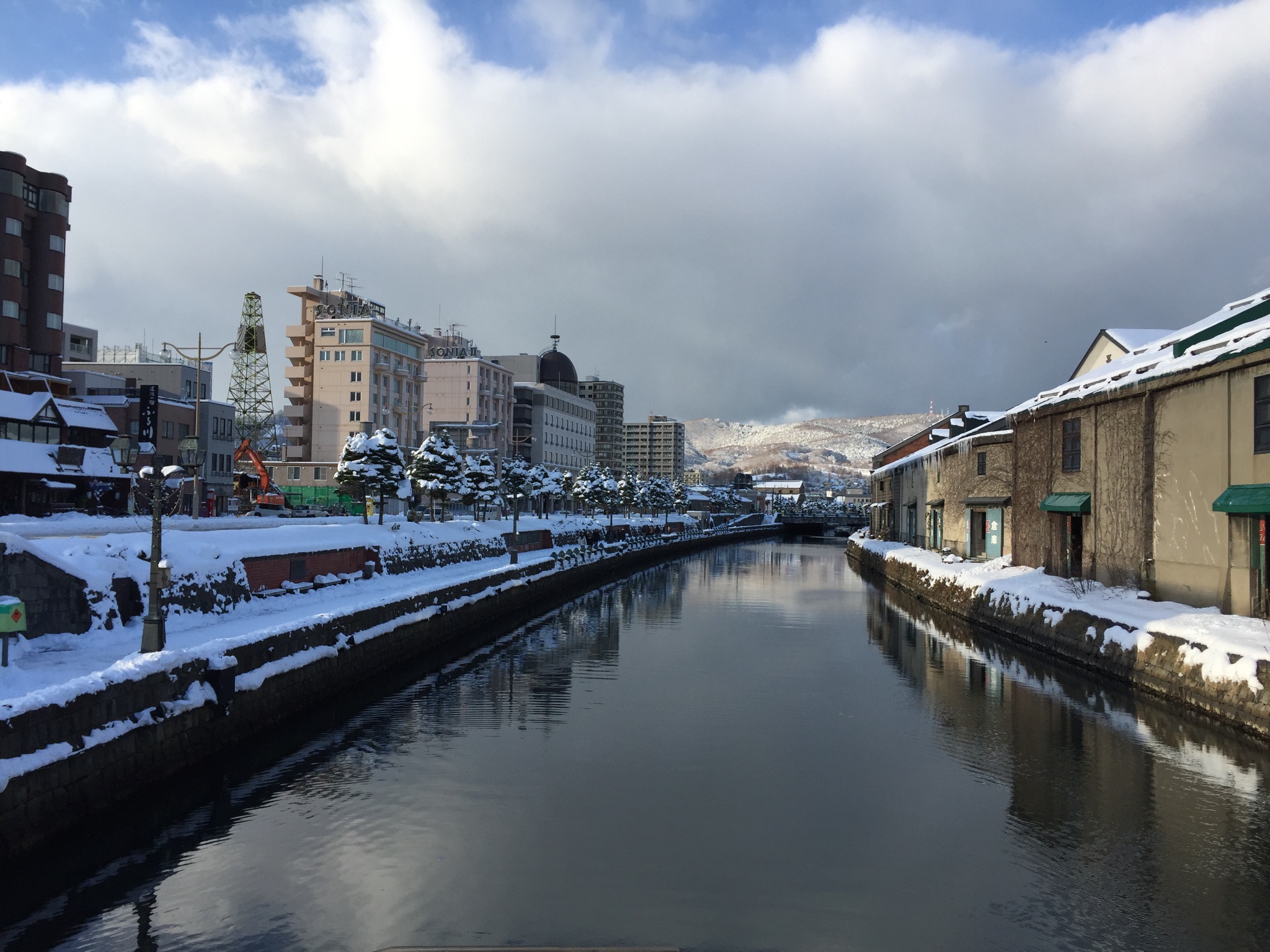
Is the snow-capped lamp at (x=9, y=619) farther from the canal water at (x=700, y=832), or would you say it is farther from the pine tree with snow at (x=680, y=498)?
the pine tree with snow at (x=680, y=498)

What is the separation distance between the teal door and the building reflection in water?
759 inches

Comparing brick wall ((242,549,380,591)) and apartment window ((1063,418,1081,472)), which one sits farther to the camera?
apartment window ((1063,418,1081,472))

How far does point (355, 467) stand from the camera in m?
49.2

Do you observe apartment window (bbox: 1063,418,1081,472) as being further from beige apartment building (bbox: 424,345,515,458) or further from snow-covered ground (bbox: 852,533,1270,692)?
beige apartment building (bbox: 424,345,515,458)

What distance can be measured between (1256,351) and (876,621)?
72.0 feet

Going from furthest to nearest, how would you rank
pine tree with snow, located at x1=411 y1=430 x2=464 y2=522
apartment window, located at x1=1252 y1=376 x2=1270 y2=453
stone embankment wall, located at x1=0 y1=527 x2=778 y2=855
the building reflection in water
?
pine tree with snow, located at x1=411 y1=430 x2=464 y2=522 → apartment window, located at x1=1252 y1=376 x2=1270 y2=453 → stone embankment wall, located at x1=0 y1=527 x2=778 y2=855 → the building reflection in water

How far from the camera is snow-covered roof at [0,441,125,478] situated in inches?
1770

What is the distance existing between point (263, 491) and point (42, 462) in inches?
724

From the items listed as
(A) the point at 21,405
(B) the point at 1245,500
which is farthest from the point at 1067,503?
(A) the point at 21,405

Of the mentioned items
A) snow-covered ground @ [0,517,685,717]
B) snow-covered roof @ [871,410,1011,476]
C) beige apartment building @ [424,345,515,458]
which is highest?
beige apartment building @ [424,345,515,458]

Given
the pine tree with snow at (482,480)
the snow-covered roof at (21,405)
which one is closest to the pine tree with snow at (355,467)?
the pine tree with snow at (482,480)

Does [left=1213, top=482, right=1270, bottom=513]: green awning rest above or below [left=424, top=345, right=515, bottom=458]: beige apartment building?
below

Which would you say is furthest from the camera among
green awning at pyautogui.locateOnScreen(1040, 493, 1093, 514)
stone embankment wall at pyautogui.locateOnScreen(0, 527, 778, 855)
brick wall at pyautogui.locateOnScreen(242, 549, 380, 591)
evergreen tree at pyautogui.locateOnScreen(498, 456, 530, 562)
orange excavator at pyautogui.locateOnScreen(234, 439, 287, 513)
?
evergreen tree at pyautogui.locateOnScreen(498, 456, 530, 562)

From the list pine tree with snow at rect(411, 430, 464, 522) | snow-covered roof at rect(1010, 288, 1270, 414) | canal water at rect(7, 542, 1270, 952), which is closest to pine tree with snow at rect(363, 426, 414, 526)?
pine tree with snow at rect(411, 430, 464, 522)
